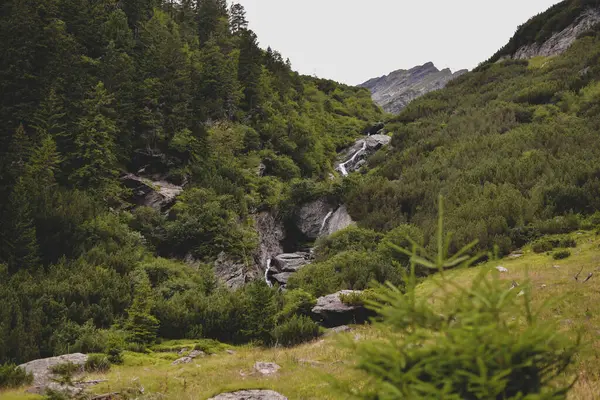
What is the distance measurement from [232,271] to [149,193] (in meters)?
7.99

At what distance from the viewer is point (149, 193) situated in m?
24.3

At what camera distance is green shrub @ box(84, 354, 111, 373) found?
372 inches

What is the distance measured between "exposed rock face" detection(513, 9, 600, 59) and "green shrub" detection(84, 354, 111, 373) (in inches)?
2030

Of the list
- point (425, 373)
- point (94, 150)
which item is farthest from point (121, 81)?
point (425, 373)

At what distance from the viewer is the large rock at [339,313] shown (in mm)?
13094

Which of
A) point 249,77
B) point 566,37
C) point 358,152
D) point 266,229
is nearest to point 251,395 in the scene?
point 266,229

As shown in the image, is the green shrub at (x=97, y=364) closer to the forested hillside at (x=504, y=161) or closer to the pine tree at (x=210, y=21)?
the forested hillside at (x=504, y=161)

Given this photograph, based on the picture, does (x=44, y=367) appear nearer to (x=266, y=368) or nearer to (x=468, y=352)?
(x=266, y=368)

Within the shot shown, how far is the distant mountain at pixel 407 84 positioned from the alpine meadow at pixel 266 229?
8640 centimetres

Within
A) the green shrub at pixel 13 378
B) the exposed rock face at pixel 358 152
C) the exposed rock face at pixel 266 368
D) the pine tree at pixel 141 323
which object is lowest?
the exposed rock face at pixel 266 368

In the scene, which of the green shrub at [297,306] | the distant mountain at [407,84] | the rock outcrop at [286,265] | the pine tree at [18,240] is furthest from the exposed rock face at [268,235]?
the distant mountain at [407,84]

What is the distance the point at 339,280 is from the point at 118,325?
9086mm

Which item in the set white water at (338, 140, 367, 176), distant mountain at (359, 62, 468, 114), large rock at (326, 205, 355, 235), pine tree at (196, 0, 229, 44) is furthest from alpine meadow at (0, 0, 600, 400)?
distant mountain at (359, 62, 468, 114)

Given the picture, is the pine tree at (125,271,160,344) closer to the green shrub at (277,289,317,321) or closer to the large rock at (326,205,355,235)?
the green shrub at (277,289,317,321)
